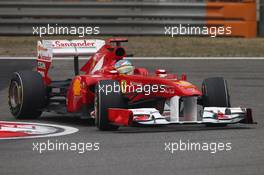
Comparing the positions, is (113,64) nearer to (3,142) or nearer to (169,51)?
(3,142)

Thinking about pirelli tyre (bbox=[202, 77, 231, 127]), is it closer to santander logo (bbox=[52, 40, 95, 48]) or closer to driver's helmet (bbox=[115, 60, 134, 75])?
driver's helmet (bbox=[115, 60, 134, 75])

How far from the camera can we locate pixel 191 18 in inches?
917

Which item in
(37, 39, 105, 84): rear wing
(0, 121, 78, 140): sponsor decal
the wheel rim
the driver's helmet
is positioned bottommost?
(0, 121, 78, 140): sponsor decal

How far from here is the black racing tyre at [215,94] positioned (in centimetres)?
1260

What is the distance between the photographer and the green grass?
71.4 feet

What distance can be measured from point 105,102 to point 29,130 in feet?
3.30

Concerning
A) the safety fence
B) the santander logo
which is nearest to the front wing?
the santander logo

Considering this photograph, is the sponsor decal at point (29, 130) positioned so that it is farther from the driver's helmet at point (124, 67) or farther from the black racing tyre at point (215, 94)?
the black racing tyre at point (215, 94)

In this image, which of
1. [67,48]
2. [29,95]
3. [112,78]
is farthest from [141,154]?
[67,48]

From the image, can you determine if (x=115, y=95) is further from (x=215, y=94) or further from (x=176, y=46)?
(x=176, y=46)

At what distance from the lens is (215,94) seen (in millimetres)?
12633

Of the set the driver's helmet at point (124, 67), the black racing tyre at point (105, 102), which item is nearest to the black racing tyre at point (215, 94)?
the driver's helmet at point (124, 67)

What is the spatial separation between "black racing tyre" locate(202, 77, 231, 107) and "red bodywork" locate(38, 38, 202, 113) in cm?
30

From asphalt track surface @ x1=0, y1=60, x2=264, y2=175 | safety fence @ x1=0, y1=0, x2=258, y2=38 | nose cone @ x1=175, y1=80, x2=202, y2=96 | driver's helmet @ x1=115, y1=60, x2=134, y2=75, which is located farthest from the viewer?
safety fence @ x1=0, y1=0, x2=258, y2=38
